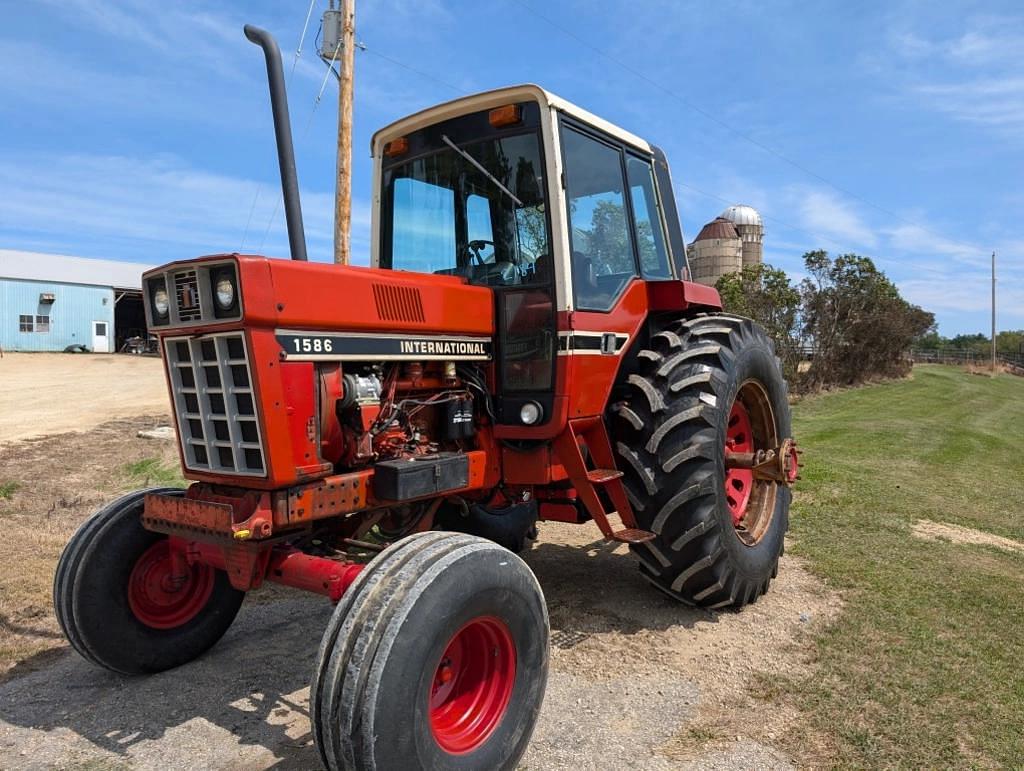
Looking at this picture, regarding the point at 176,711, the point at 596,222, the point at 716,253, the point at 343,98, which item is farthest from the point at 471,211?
the point at 716,253

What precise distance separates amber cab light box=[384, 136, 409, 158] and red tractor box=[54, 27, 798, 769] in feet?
0.04

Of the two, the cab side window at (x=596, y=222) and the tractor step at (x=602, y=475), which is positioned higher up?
the cab side window at (x=596, y=222)

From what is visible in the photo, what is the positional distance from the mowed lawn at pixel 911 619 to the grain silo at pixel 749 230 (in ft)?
77.2

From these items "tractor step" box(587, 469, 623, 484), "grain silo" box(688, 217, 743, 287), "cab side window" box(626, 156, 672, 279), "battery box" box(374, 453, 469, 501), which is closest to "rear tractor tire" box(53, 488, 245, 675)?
"battery box" box(374, 453, 469, 501)

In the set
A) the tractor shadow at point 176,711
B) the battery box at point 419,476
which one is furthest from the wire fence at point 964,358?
the tractor shadow at point 176,711

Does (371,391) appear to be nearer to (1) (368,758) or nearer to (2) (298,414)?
(2) (298,414)

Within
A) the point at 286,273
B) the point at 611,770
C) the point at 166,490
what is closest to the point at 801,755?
the point at 611,770

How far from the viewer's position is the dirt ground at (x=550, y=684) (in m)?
3.25

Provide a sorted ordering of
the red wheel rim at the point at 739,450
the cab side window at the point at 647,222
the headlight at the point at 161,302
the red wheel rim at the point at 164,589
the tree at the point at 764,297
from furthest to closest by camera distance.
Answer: the tree at the point at 764,297, the red wheel rim at the point at 739,450, the cab side window at the point at 647,222, the red wheel rim at the point at 164,589, the headlight at the point at 161,302

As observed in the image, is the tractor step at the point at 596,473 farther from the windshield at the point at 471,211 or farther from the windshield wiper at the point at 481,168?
the windshield wiper at the point at 481,168

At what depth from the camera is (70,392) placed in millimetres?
18531

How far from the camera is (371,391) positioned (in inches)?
143

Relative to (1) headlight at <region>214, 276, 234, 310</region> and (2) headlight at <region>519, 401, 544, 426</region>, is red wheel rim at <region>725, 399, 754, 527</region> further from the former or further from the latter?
(1) headlight at <region>214, 276, 234, 310</region>

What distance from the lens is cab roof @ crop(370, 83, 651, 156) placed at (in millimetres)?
4199
